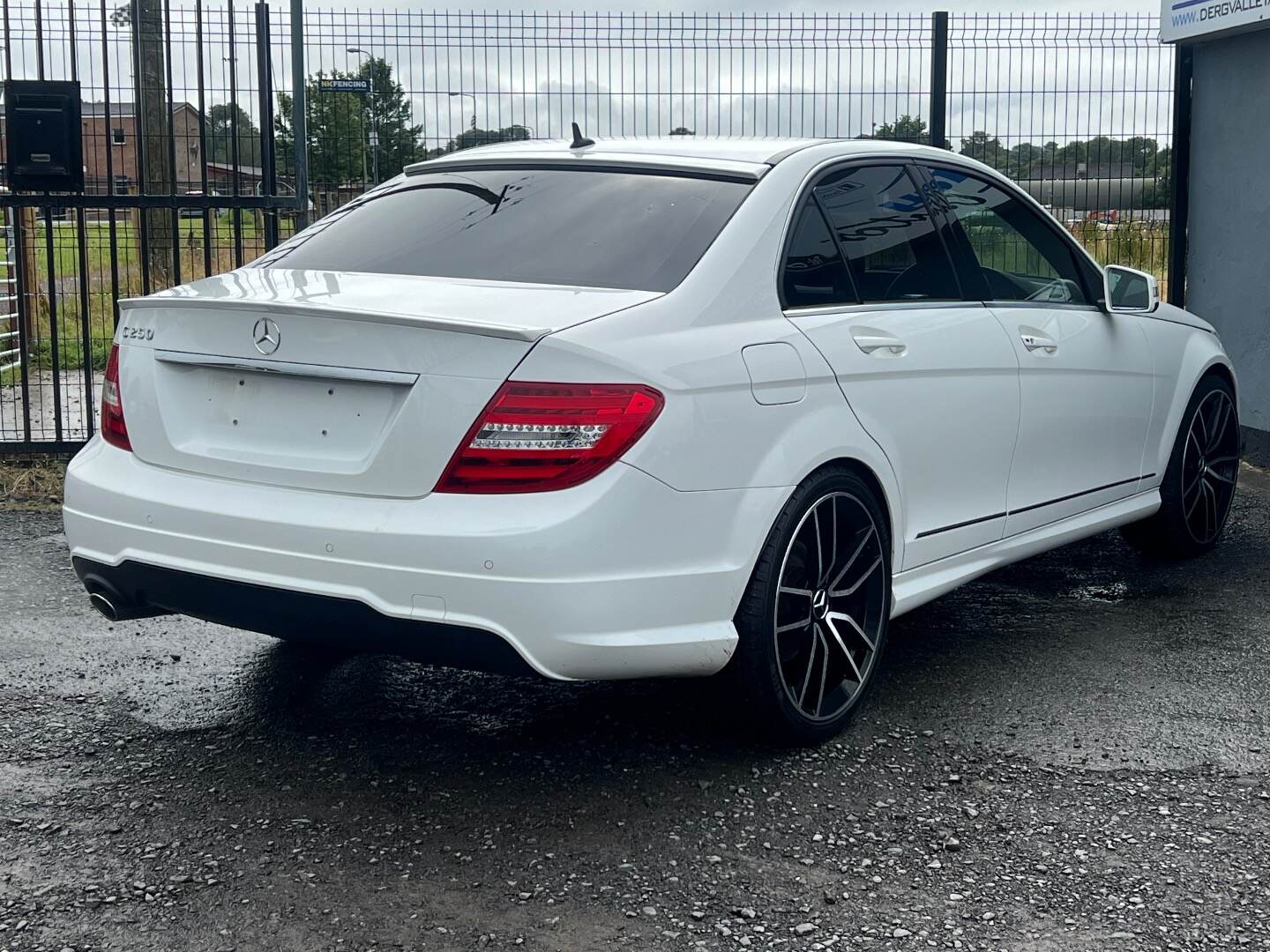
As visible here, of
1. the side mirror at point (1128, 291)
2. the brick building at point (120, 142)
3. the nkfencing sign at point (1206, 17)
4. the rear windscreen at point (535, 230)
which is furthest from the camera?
the nkfencing sign at point (1206, 17)

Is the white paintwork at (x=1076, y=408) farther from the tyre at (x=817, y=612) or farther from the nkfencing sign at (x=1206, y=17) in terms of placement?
the nkfencing sign at (x=1206, y=17)

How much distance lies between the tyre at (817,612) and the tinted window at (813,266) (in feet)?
1.60

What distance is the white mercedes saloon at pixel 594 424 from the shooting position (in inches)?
130

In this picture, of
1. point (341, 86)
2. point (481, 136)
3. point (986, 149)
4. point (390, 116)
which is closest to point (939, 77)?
point (986, 149)

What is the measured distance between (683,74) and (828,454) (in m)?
5.93

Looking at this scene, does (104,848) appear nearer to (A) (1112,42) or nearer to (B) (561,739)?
(B) (561,739)

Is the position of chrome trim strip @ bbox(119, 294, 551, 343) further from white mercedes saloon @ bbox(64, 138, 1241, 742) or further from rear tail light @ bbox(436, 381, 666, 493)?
rear tail light @ bbox(436, 381, 666, 493)

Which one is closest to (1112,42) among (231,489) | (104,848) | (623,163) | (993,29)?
(993,29)

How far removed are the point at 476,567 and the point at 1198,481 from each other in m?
3.97

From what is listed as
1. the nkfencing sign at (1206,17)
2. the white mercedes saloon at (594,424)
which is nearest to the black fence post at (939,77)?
the nkfencing sign at (1206,17)

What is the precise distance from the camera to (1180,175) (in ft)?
31.7

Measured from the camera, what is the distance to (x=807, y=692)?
396 cm

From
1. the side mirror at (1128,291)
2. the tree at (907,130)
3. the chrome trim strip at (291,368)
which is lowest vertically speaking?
the chrome trim strip at (291,368)

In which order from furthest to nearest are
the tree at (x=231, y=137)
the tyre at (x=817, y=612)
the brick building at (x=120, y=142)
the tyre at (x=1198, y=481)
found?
the brick building at (x=120, y=142) → the tree at (x=231, y=137) → the tyre at (x=1198, y=481) → the tyre at (x=817, y=612)
